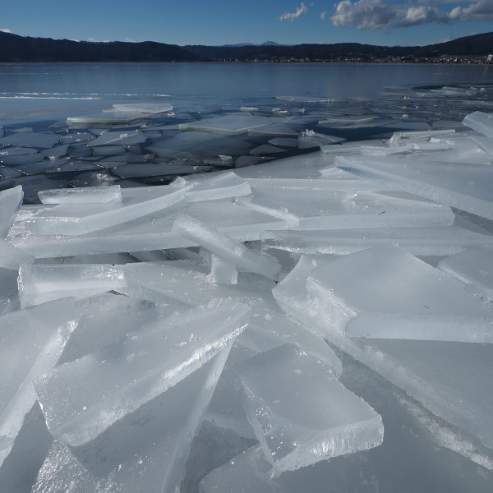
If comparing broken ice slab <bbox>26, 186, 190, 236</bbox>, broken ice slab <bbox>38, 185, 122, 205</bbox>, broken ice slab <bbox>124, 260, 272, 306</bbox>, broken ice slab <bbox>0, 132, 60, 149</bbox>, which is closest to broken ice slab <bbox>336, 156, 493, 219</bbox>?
broken ice slab <bbox>124, 260, 272, 306</bbox>

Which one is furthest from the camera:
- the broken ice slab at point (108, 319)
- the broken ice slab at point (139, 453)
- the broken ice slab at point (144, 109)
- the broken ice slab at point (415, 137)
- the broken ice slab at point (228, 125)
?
the broken ice slab at point (144, 109)

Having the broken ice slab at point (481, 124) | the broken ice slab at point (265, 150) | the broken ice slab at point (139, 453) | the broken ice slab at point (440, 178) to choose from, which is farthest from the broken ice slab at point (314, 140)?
the broken ice slab at point (139, 453)

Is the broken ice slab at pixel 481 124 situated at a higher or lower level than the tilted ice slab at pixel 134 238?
higher

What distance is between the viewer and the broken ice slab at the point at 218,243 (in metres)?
1.25

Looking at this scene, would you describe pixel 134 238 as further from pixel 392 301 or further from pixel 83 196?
pixel 392 301

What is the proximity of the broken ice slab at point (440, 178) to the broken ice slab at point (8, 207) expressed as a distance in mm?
1501

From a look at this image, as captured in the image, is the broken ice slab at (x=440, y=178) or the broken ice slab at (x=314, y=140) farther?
the broken ice slab at (x=314, y=140)

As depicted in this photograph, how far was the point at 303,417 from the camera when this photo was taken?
684 millimetres

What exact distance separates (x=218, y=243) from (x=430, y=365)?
71 cm

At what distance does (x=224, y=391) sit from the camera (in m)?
0.87

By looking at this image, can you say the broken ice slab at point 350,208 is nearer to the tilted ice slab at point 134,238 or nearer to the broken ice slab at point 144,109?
the tilted ice slab at point 134,238

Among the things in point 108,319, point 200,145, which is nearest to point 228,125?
point 200,145

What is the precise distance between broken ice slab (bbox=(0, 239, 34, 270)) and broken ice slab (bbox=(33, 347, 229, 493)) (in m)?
0.77

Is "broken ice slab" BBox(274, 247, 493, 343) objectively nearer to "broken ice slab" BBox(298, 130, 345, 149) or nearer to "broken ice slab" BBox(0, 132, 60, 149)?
"broken ice slab" BBox(298, 130, 345, 149)
